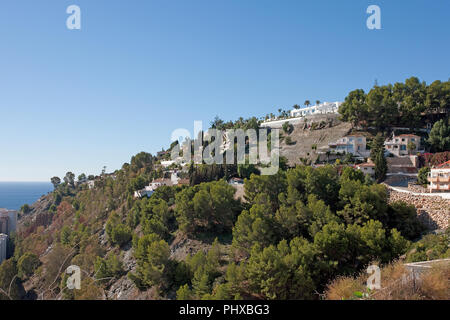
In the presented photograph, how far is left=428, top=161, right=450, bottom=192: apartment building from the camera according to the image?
63.5 ft

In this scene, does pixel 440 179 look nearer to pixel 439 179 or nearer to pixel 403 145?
pixel 439 179

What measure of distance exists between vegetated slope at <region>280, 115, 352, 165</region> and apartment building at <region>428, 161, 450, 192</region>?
49.1 ft

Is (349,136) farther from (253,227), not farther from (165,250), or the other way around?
(165,250)

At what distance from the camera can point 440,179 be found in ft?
65.1

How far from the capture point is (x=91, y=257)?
85.9 ft

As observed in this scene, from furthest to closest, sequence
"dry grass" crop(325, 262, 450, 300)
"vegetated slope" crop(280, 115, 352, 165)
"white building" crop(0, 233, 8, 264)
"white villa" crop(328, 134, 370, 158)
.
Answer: "white building" crop(0, 233, 8, 264)
"vegetated slope" crop(280, 115, 352, 165)
"white villa" crop(328, 134, 370, 158)
"dry grass" crop(325, 262, 450, 300)

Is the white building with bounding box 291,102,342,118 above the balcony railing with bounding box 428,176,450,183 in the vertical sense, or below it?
above

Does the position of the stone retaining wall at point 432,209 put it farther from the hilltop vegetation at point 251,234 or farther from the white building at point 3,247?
the white building at point 3,247

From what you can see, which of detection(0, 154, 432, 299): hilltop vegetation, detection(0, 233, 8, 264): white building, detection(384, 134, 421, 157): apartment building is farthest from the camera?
detection(0, 233, 8, 264): white building

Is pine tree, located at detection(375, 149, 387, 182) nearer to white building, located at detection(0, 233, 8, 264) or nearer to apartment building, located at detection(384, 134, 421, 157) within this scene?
apartment building, located at detection(384, 134, 421, 157)

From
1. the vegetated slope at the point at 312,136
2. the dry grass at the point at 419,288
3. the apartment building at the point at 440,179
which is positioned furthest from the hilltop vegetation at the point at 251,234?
the dry grass at the point at 419,288

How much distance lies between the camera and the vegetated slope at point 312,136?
37.4m

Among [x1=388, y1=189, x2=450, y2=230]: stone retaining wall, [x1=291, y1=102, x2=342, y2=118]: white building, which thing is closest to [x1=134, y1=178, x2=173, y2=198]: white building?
→ [x1=388, y1=189, x2=450, y2=230]: stone retaining wall

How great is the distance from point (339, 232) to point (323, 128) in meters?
28.5
